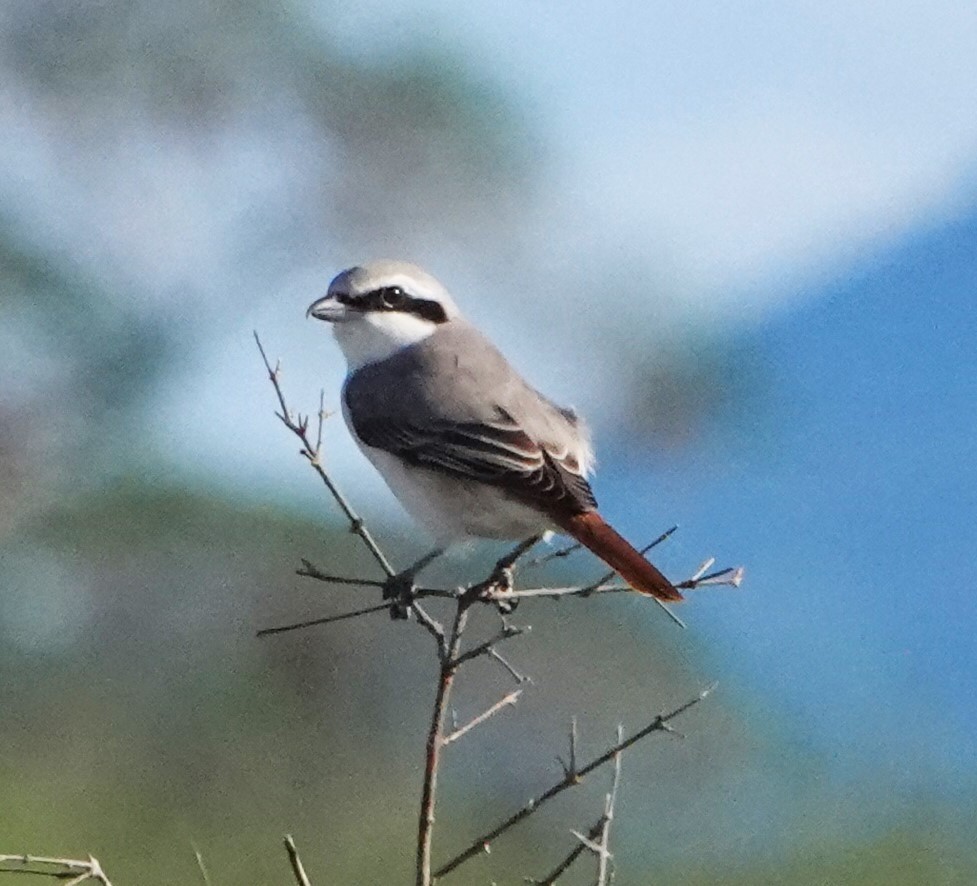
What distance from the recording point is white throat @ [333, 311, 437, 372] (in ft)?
7.95

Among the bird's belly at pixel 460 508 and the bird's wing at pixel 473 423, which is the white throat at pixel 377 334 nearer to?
the bird's wing at pixel 473 423

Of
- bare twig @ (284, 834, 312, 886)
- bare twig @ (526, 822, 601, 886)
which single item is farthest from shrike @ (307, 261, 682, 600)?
bare twig @ (284, 834, 312, 886)

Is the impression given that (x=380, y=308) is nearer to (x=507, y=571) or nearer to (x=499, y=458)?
(x=499, y=458)

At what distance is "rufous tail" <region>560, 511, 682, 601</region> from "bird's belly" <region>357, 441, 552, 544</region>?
58 mm

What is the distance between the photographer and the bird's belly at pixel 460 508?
2121 millimetres

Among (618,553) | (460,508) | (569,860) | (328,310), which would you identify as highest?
(328,310)

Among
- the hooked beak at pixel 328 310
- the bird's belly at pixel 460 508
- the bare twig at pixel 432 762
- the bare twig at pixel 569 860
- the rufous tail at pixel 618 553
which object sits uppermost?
the hooked beak at pixel 328 310

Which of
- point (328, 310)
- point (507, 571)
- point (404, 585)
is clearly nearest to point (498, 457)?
point (507, 571)

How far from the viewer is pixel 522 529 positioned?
2.16 metres

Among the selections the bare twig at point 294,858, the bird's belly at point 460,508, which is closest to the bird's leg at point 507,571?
the bird's belly at point 460,508

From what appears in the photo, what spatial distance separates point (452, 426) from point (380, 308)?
30 cm

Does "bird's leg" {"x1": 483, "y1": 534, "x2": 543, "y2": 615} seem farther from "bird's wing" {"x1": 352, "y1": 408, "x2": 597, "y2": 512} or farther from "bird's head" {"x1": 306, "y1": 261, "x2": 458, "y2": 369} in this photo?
"bird's head" {"x1": 306, "y1": 261, "x2": 458, "y2": 369}

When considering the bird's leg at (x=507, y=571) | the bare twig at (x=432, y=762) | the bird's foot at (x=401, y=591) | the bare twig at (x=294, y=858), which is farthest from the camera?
the bird's leg at (x=507, y=571)

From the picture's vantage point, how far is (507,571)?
200 centimetres
